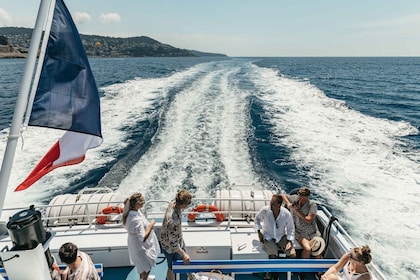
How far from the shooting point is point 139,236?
3846 millimetres

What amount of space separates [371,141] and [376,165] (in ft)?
12.9

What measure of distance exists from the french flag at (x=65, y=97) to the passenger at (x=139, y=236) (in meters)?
0.86

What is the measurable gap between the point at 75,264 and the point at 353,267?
3024mm

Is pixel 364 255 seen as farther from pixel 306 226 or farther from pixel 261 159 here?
→ pixel 261 159

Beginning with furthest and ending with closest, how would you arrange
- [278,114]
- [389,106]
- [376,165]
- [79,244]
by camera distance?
[389,106] → [278,114] → [376,165] → [79,244]

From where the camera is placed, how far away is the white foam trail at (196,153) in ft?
36.3

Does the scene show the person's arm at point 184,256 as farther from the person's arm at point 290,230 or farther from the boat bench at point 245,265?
the person's arm at point 290,230

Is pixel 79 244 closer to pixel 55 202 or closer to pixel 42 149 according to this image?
pixel 55 202

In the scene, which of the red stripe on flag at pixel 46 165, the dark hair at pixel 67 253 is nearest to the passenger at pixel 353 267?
the dark hair at pixel 67 253

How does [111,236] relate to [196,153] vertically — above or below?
above

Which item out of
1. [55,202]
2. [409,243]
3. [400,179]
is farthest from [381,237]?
[55,202]

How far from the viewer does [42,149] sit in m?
13.9

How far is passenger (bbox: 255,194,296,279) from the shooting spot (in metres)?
4.71

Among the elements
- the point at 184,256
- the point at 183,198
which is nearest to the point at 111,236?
the point at 184,256
